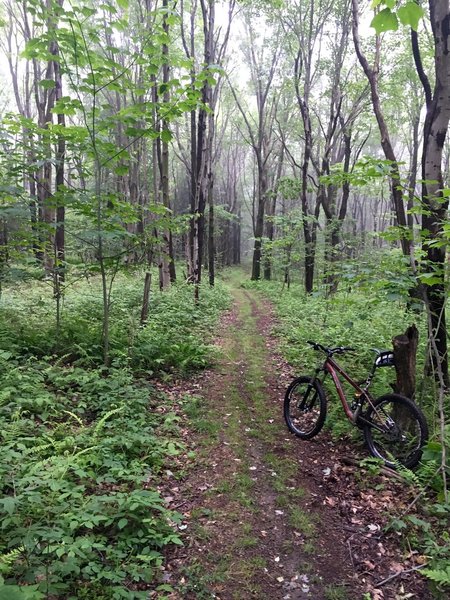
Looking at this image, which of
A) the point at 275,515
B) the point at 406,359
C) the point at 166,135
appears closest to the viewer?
the point at 275,515

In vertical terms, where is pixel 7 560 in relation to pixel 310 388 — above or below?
below

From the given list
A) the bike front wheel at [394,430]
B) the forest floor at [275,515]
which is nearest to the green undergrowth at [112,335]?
the forest floor at [275,515]

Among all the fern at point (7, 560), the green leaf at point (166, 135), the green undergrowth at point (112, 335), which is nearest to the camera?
the fern at point (7, 560)

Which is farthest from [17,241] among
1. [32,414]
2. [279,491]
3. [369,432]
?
[369,432]

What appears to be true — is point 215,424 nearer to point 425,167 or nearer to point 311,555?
point 311,555

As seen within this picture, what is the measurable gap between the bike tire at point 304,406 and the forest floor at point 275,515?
0.15m

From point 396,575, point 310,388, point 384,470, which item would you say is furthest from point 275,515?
point 310,388

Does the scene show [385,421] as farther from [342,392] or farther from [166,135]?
[166,135]

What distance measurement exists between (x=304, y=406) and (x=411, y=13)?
4.50m

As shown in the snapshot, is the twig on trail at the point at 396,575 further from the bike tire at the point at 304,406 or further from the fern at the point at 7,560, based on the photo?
the fern at the point at 7,560

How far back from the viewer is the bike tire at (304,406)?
4949 mm

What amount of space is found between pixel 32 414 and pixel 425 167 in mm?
6059

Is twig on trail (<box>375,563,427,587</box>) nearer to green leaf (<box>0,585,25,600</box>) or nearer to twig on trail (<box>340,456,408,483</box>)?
twig on trail (<box>340,456,408,483</box>)

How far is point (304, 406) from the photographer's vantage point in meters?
5.24
